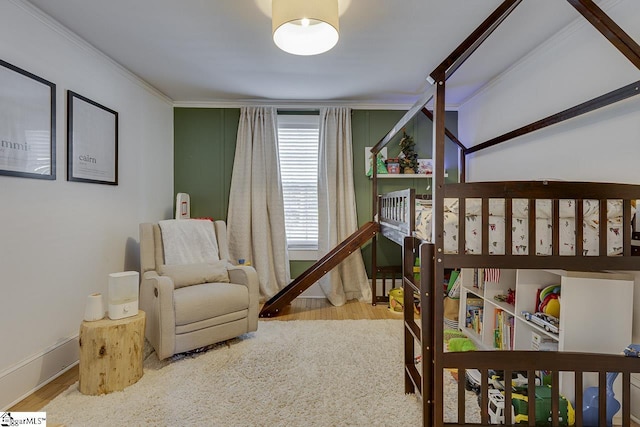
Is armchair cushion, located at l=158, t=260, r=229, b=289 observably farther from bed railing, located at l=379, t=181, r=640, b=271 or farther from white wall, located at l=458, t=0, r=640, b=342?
white wall, located at l=458, t=0, r=640, b=342

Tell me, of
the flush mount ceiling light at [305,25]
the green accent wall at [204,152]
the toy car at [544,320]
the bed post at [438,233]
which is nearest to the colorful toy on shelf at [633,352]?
the toy car at [544,320]

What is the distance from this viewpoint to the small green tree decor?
3.70m

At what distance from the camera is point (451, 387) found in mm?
1940

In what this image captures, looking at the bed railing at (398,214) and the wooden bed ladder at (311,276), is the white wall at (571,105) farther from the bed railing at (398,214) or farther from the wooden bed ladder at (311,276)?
the wooden bed ladder at (311,276)

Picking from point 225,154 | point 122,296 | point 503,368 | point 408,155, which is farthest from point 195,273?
point 408,155

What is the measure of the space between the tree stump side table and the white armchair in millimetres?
226

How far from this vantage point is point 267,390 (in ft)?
6.20

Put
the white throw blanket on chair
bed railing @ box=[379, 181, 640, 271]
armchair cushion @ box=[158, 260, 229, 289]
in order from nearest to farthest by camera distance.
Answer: bed railing @ box=[379, 181, 640, 271] < armchair cushion @ box=[158, 260, 229, 289] < the white throw blanket on chair

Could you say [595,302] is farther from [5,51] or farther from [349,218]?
[5,51]

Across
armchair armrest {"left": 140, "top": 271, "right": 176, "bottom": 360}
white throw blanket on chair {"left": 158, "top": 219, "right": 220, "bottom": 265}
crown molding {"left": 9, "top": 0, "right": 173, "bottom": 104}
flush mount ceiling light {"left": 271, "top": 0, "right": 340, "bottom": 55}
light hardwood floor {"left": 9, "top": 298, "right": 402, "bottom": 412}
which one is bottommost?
light hardwood floor {"left": 9, "top": 298, "right": 402, "bottom": 412}

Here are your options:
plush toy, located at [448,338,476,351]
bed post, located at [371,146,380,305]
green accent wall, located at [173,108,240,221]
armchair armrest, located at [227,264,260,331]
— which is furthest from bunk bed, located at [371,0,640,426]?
green accent wall, located at [173,108,240,221]

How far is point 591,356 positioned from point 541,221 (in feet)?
2.06

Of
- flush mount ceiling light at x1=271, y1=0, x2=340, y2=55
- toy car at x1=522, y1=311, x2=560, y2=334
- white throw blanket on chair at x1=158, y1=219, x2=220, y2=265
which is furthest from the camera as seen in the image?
white throw blanket on chair at x1=158, y1=219, x2=220, y2=265

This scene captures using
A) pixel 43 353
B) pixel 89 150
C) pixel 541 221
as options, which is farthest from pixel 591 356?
pixel 89 150
